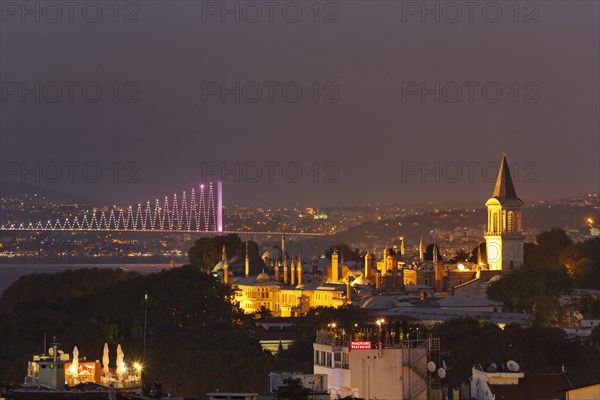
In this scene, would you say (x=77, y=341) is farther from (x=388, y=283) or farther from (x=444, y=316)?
(x=388, y=283)

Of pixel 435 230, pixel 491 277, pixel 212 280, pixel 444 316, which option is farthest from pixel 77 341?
pixel 435 230

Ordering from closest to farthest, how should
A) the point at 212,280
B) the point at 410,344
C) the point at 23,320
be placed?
the point at 410,344 → the point at 23,320 → the point at 212,280

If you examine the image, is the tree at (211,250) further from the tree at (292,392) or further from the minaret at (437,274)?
the tree at (292,392)

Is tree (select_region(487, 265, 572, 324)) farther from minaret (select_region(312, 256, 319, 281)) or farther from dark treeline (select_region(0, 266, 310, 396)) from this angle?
minaret (select_region(312, 256, 319, 281))

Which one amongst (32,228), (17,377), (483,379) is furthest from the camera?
(32,228)

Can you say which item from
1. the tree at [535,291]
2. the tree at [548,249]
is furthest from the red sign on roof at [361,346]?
the tree at [548,249]

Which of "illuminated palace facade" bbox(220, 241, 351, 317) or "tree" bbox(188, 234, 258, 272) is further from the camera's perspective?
"tree" bbox(188, 234, 258, 272)

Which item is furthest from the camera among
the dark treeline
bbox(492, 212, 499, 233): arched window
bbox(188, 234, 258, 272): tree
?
bbox(188, 234, 258, 272): tree

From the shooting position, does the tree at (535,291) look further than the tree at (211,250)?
No

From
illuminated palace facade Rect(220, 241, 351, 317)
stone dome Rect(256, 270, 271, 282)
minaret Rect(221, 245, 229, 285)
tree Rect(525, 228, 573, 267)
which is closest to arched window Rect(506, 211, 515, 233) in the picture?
tree Rect(525, 228, 573, 267)
